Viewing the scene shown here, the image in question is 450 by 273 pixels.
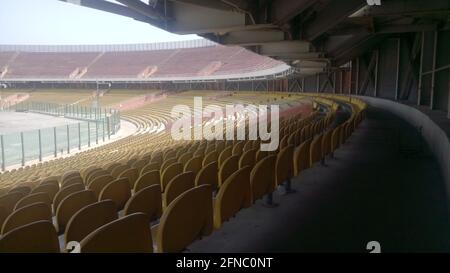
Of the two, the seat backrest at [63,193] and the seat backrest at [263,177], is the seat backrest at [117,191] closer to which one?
the seat backrest at [63,193]

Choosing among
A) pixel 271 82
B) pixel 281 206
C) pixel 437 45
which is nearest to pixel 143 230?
pixel 281 206

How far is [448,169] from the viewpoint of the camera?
4.48 m

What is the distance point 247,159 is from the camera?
14.8ft

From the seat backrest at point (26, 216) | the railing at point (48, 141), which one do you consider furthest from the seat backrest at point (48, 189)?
the railing at point (48, 141)

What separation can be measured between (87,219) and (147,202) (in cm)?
60

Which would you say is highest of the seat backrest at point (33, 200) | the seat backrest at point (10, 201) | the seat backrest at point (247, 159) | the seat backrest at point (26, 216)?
the seat backrest at point (247, 159)

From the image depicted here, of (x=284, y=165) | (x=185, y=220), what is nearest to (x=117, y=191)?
(x=185, y=220)

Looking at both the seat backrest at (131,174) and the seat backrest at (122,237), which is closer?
the seat backrest at (122,237)

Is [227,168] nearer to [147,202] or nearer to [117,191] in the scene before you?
[117,191]

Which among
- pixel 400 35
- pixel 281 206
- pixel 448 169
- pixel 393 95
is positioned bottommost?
pixel 281 206

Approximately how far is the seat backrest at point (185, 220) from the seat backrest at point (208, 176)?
37.6 inches

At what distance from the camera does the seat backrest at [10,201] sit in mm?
3884
